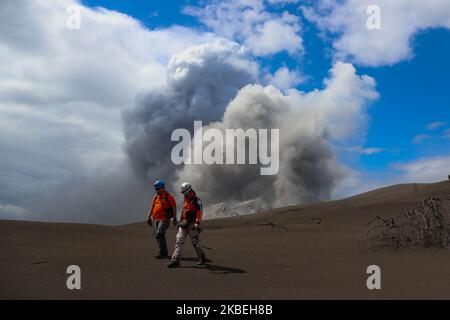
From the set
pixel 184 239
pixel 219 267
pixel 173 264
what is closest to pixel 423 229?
pixel 219 267

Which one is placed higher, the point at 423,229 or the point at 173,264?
the point at 423,229

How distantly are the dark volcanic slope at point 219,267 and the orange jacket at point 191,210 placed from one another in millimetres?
921

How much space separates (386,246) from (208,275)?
4853mm

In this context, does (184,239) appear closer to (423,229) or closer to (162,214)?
(162,214)

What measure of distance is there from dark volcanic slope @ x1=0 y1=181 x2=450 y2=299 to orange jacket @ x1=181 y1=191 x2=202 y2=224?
921mm

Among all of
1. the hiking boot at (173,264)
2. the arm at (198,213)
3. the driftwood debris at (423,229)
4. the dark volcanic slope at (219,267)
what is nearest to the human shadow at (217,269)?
the dark volcanic slope at (219,267)

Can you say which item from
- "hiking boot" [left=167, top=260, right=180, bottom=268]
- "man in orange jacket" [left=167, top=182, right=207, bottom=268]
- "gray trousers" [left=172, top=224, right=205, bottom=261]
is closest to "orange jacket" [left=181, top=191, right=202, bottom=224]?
"man in orange jacket" [left=167, top=182, right=207, bottom=268]

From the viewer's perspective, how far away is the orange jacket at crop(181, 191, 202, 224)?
9.12 m

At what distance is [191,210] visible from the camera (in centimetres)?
914

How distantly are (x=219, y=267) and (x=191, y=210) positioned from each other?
1227 mm

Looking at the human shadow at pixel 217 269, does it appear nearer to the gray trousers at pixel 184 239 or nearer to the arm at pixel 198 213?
the gray trousers at pixel 184 239

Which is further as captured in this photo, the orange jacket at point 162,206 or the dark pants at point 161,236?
the orange jacket at point 162,206

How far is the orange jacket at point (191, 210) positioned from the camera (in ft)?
29.9
